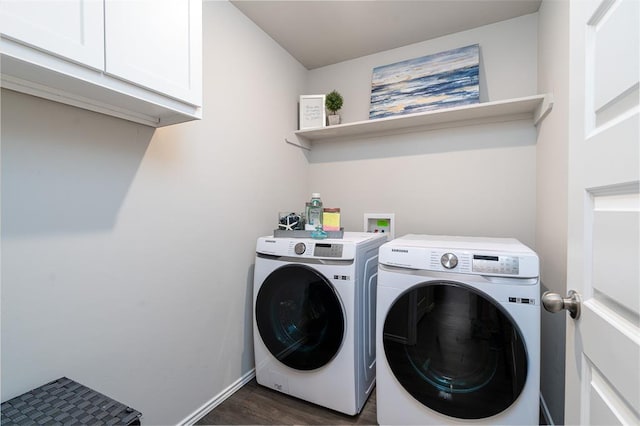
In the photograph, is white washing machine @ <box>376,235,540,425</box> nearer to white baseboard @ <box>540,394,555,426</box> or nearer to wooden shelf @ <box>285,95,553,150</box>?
white baseboard @ <box>540,394,555,426</box>

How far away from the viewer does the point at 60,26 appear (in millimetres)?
770

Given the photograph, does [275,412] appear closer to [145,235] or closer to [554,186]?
[145,235]

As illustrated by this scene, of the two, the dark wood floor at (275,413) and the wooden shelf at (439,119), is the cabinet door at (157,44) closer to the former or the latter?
the wooden shelf at (439,119)

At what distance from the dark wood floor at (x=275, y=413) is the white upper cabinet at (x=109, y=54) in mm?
1541

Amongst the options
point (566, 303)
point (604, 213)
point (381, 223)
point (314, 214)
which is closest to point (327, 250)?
point (314, 214)

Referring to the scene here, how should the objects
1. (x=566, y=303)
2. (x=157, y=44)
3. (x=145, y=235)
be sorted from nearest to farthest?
(x=566, y=303) → (x=157, y=44) → (x=145, y=235)

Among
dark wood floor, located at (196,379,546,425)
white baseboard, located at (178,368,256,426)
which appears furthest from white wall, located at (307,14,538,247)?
white baseboard, located at (178,368,256,426)

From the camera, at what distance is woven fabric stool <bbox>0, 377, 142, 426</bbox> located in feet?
2.64

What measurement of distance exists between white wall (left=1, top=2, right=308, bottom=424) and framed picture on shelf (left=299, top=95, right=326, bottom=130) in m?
0.27

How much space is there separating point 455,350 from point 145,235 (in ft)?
4.79

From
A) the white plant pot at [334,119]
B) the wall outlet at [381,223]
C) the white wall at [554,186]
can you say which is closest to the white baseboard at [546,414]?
the white wall at [554,186]

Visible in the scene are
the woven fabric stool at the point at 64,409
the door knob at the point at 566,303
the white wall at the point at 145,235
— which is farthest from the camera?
the white wall at the point at 145,235

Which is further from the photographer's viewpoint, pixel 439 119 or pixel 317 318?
pixel 439 119

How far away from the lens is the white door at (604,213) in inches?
19.4
